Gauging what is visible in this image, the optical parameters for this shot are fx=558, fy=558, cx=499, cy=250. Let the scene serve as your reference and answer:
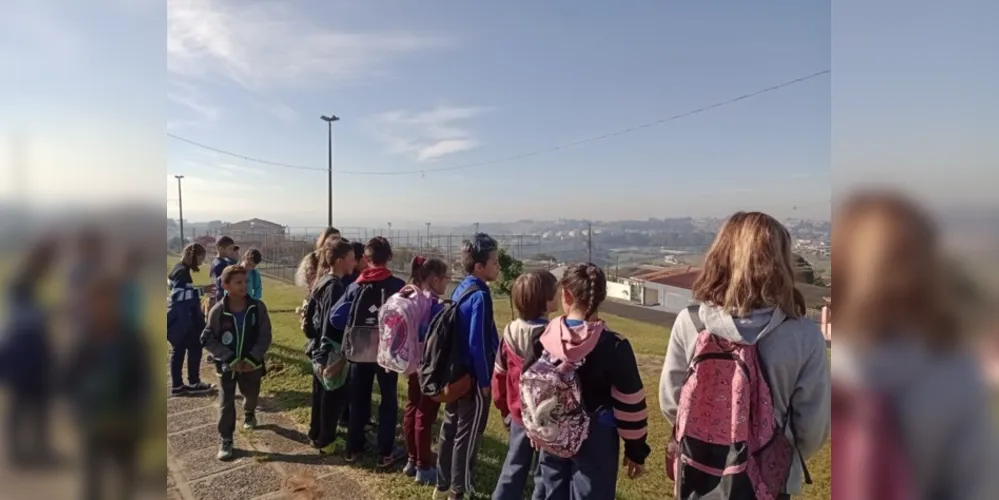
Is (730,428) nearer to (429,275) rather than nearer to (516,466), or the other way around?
(516,466)

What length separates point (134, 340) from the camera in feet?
2.91

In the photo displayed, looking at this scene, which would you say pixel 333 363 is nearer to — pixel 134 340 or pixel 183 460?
pixel 183 460

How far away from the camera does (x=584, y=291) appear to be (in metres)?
2.41

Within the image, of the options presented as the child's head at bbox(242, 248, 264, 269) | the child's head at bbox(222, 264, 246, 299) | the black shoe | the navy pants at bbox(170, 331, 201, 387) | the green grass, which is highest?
the child's head at bbox(242, 248, 264, 269)

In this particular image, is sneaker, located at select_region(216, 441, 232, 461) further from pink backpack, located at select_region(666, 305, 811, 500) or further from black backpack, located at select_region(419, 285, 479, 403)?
pink backpack, located at select_region(666, 305, 811, 500)

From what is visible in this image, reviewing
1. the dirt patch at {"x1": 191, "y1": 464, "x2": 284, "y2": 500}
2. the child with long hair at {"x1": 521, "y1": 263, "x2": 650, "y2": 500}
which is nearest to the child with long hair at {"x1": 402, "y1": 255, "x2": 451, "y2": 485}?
the dirt patch at {"x1": 191, "y1": 464, "x2": 284, "y2": 500}

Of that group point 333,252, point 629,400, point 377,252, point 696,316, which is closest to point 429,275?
point 377,252

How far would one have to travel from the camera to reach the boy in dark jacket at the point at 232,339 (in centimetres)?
403

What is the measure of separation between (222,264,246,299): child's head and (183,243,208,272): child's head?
5.86 feet

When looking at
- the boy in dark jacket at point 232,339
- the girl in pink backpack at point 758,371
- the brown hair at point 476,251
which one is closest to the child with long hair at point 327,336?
the boy in dark jacket at point 232,339

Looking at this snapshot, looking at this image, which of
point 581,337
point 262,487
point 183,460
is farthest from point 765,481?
point 183,460

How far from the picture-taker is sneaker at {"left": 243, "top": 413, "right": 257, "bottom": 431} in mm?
4551

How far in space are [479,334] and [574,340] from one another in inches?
37.3

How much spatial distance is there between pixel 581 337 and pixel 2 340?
1883 mm
